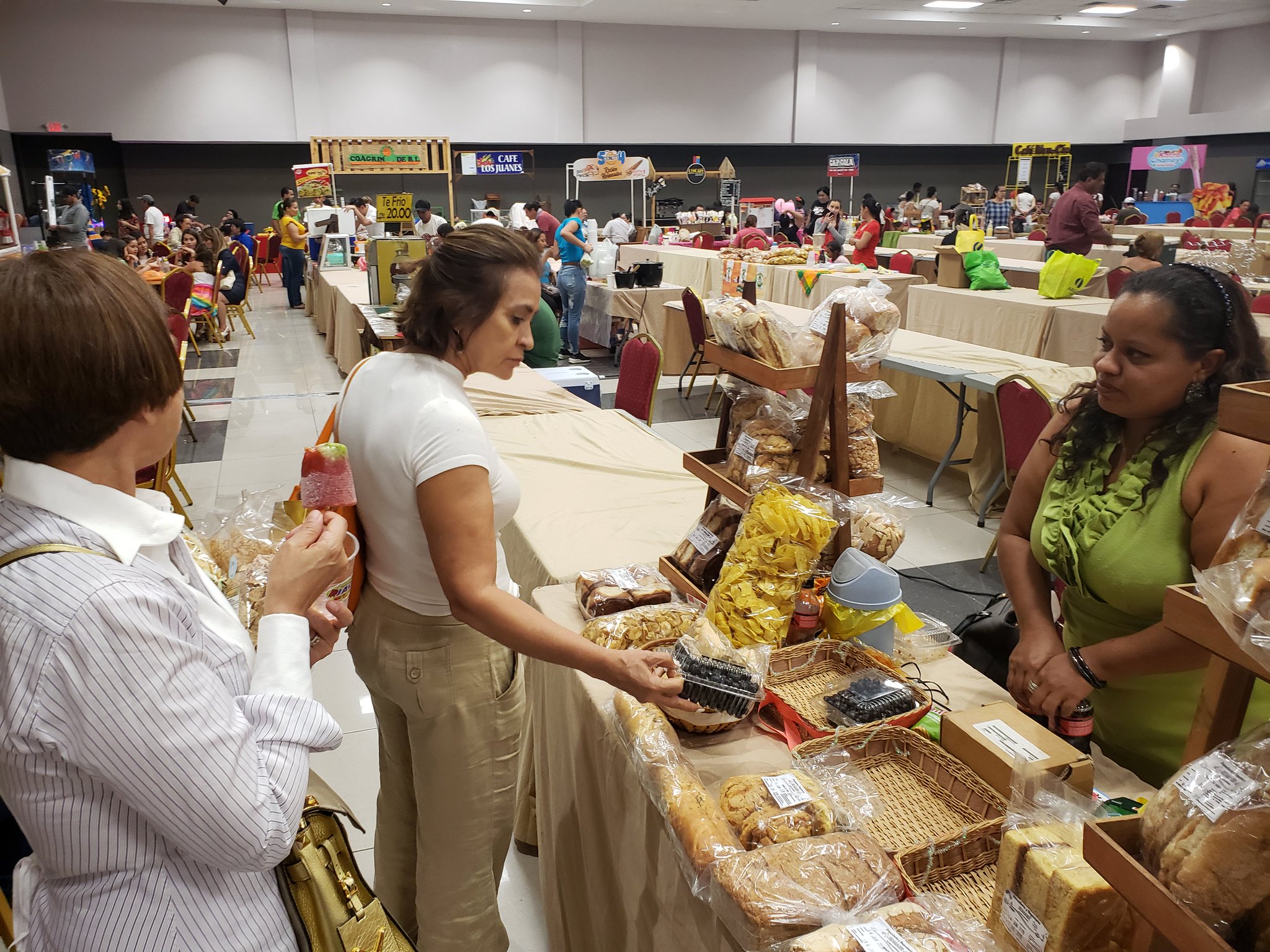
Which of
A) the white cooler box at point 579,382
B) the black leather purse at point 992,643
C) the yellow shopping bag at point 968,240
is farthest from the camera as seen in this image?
the yellow shopping bag at point 968,240

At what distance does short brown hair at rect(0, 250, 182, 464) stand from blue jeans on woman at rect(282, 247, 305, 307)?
533 inches

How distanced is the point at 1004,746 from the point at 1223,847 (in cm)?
56

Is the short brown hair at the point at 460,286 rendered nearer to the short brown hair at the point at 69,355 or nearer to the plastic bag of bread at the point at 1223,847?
the short brown hair at the point at 69,355

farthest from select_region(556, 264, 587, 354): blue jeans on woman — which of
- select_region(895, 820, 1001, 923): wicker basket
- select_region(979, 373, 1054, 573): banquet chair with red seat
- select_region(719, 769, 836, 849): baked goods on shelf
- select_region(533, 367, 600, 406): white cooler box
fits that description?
select_region(895, 820, 1001, 923): wicker basket

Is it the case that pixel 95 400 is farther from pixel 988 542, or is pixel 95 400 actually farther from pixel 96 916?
pixel 988 542

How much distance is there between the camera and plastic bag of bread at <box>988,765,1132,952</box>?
2.84 ft

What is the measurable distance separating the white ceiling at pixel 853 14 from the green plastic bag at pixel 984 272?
1105 cm

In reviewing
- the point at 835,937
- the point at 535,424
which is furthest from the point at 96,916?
the point at 535,424

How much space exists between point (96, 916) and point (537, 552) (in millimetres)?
1524

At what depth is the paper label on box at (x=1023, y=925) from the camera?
91 centimetres

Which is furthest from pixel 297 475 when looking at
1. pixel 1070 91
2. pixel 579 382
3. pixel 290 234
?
pixel 1070 91

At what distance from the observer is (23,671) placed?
2.47 feet

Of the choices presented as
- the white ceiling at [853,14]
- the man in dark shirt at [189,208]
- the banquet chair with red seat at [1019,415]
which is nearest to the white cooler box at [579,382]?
the banquet chair with red seat at [1019,415]

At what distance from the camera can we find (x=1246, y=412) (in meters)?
0.79
